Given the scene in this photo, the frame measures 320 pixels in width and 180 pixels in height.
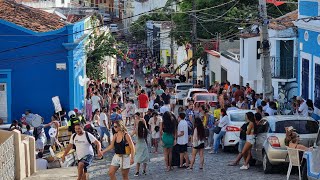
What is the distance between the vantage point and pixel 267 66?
27.9 m

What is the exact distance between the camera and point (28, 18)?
36906mm

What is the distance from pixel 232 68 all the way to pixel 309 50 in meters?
18.9

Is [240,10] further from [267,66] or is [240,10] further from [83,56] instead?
[267,66]

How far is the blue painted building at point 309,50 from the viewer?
28.6 metres

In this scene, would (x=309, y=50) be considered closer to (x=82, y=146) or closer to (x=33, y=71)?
(x=33, y=71)

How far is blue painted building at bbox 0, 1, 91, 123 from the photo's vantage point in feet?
108

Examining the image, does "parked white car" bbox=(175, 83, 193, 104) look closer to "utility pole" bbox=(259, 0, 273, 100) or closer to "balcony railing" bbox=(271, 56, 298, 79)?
"balcony railing" bbox=(271, 56, 298, 79)

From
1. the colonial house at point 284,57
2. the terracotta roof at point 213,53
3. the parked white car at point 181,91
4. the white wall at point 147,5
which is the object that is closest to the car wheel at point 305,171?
the colonial house at point 284,57

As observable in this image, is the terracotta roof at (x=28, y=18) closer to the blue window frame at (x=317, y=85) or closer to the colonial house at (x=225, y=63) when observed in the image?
the blue window frame at (x=317, y=85)

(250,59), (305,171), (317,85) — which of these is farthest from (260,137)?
(250,59)

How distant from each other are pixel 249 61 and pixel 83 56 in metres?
9.40

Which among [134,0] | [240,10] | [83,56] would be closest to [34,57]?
[83,56]

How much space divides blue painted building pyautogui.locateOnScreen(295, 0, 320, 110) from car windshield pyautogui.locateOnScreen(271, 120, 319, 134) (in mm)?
8195

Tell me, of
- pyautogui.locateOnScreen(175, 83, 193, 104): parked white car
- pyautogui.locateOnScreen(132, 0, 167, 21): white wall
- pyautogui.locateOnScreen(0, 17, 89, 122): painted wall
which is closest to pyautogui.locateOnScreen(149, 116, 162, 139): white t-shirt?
pyautogui.locateOnScreen(0, 17, 89, 122): painted wall
